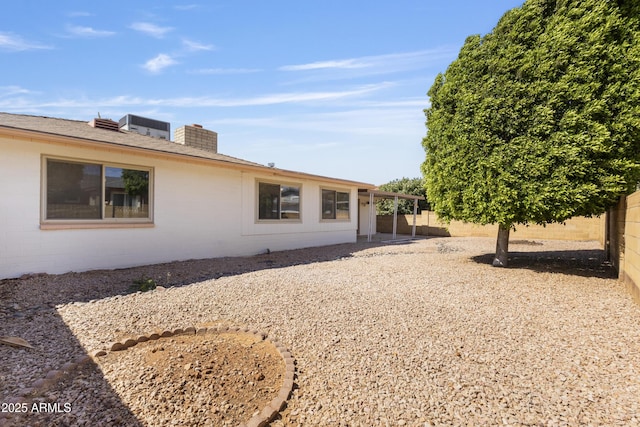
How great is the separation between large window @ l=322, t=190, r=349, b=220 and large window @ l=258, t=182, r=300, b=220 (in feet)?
5.68

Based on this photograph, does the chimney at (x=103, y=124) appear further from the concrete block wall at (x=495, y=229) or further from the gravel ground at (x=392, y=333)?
the concrete block wall at (x=495, y=229)

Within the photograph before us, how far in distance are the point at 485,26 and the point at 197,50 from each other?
7.56 meters

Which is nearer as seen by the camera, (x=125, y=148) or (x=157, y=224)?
(x=125, y=148)

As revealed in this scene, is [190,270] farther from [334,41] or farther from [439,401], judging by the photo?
[334,41]

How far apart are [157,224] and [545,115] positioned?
9174 mm

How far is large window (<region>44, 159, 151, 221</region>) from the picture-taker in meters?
6.50

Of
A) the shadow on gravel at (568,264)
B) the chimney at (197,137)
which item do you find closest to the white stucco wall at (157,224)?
the chimney at (197,137)

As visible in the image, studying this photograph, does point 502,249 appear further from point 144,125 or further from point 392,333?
point 144,125

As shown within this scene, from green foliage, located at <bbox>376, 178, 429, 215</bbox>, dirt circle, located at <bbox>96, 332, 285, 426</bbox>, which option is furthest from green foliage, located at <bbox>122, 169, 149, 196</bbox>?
green foliage, located at <bbox>376, 178, 429, 215</bbox>

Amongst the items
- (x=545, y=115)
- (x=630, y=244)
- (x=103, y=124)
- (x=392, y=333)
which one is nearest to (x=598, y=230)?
(x=630, y=244)

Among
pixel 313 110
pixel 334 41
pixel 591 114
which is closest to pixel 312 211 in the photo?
pixel 313 110

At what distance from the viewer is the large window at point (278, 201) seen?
35.6 feet

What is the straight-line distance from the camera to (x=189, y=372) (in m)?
2.80

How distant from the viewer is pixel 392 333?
381 cm
